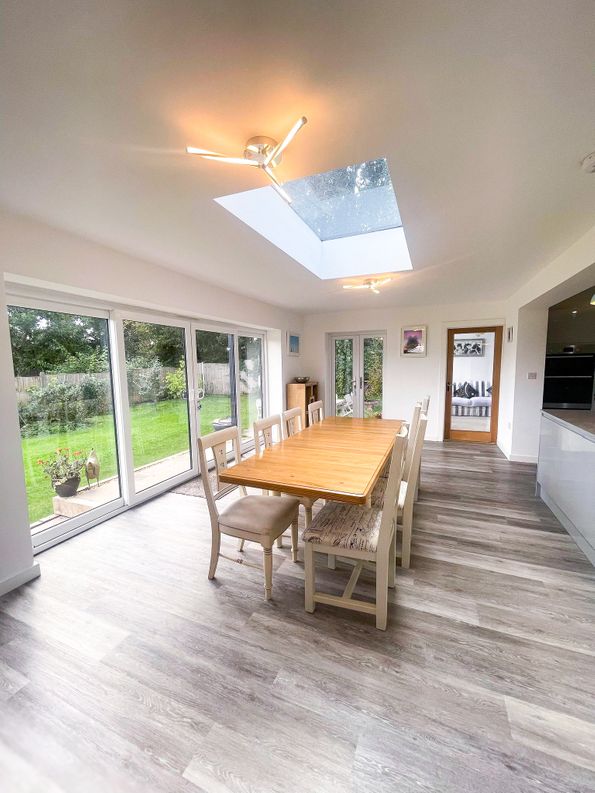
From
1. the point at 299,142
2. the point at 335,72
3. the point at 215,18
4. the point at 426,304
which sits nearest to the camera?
the point at 215,18

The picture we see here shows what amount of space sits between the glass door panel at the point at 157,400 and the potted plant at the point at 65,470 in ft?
1.69

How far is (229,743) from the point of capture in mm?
1182

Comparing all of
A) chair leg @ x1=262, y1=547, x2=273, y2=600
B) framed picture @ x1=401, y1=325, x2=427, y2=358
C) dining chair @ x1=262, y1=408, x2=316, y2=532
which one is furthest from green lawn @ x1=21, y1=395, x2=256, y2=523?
framed picture @ x1=401, y1=325, x2=427, y2=358

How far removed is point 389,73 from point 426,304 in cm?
449

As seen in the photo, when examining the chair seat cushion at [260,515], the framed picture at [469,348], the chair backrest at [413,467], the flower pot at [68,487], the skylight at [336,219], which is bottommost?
the flower pot at [68,487]

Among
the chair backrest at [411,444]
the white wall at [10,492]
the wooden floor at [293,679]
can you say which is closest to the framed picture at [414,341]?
the chair backrest at [411,444]

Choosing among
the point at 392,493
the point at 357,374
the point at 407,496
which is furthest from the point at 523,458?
the point at 392,493

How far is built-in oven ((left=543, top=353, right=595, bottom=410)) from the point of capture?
201 inches

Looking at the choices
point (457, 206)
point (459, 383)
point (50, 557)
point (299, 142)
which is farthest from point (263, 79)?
point (459, 383)

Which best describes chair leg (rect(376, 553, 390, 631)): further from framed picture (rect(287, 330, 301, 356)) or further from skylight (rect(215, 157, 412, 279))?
framed picture (rect(287, 330, 301, 356))

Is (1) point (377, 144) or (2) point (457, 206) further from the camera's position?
(2) point (457, 206)

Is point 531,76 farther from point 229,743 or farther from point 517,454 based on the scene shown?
point 517,454

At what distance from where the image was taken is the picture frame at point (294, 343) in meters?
5.58

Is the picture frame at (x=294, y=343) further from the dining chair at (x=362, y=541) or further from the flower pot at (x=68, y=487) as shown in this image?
the dining chair at (x=362, y=541)
